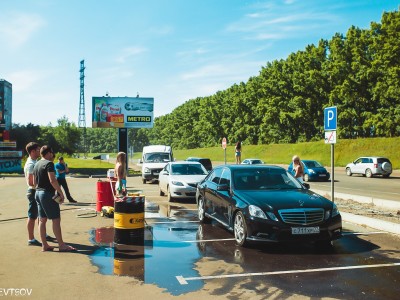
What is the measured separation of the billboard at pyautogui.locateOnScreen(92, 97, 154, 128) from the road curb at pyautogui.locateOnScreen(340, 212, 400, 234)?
3056 centimetres

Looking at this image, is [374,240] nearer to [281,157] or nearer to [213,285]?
[213,285]

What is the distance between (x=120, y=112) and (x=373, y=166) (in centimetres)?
2263

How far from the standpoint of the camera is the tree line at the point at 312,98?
4597 cm

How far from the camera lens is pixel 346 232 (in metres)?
9.50

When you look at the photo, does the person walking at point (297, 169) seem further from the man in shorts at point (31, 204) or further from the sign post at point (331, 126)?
the man in shorts at point (31, 204)

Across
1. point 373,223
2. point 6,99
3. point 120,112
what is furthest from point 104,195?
point 6,99

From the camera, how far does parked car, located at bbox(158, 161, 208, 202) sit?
14.9 metres

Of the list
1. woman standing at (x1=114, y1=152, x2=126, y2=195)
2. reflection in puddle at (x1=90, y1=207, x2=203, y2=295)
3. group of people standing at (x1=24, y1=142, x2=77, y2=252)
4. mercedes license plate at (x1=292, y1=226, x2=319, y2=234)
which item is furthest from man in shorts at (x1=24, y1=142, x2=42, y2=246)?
mercedes license plate at (x1=292, y1=226, x2=319, y2=234)

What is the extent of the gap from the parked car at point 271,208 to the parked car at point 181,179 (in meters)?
5.33

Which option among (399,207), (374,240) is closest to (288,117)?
(399,207)

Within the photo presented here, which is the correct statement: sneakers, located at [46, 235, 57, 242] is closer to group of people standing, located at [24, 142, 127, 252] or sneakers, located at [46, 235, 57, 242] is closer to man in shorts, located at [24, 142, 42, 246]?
man in shorts, located at [24, 142, 42, 246]

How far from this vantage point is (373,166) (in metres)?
30.8

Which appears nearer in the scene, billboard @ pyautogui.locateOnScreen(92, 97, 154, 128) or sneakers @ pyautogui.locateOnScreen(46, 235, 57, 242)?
sneakers @ pyautogui.locateOnScreen(46, 235, 57, 242)

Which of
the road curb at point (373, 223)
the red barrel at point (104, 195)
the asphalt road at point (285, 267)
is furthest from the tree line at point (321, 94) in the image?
the asphalt road at point (285, 267)
